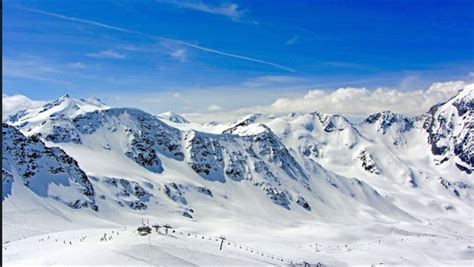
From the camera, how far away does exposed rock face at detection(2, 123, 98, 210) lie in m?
165

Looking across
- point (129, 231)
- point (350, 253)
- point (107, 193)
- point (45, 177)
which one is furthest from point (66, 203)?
point (129, 231)

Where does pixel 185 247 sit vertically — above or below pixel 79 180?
below

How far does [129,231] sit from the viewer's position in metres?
65.9

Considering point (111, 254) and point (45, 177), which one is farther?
point (45, 177)

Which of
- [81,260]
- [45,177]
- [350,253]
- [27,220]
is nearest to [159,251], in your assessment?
[81,260]

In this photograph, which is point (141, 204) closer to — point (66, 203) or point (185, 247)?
point (66, 203)

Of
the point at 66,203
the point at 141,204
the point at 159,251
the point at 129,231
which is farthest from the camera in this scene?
the point at 141,204

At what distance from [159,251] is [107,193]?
466 feet

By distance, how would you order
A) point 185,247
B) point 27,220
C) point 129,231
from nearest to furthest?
point 185,247
point 129,231
point 27,220

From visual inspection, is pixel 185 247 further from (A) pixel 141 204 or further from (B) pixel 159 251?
(A) pixel 141 204

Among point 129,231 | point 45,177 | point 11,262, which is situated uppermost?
point 45,177

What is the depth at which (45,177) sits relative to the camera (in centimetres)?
17312

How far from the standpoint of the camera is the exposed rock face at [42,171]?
541 feet

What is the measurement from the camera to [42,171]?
576 feet
